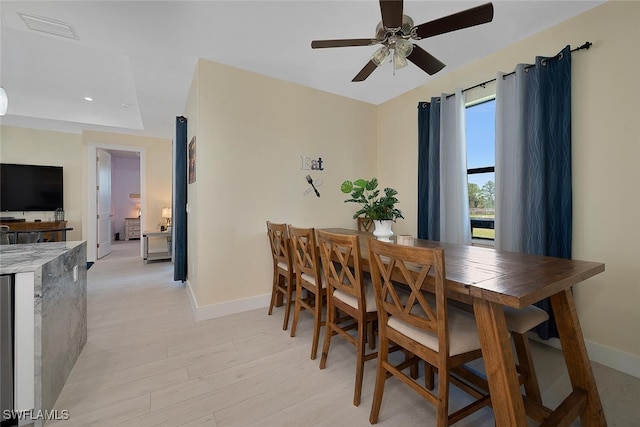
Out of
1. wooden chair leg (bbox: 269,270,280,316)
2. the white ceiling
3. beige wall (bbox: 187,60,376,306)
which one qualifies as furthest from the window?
wooden chair leg (bbox: 269,270,280,316)

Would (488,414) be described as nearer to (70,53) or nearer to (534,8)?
(534,8)

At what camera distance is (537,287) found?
966mm

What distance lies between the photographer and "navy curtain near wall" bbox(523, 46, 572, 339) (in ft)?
6.52

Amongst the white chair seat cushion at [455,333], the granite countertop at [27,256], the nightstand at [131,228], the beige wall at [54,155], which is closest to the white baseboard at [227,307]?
the granite countertop at [27,256]

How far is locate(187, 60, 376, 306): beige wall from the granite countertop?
3.36 feet

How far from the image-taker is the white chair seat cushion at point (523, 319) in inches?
48.4

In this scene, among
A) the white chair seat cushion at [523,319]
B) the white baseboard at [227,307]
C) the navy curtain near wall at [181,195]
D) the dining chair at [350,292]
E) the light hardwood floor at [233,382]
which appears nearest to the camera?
the white chair seat cushion at [523,319]

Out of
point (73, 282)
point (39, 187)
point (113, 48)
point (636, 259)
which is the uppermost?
point (113, 48)

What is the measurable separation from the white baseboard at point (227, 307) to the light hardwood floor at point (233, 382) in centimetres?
9

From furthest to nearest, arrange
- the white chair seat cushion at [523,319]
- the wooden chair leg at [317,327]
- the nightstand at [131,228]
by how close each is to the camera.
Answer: the nightstand at [131,228]
the wooden chair leg at [317,327]
the white chair seat cushion at [523,319]

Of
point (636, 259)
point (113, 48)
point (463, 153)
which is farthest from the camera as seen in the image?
point (463, 153)

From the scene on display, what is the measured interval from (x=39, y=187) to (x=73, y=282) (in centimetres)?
A: 471

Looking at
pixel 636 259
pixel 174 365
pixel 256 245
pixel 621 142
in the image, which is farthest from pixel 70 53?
pixel 636 259

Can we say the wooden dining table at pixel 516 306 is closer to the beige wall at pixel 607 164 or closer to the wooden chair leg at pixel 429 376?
the wooden chair leg at pixel 429 376
